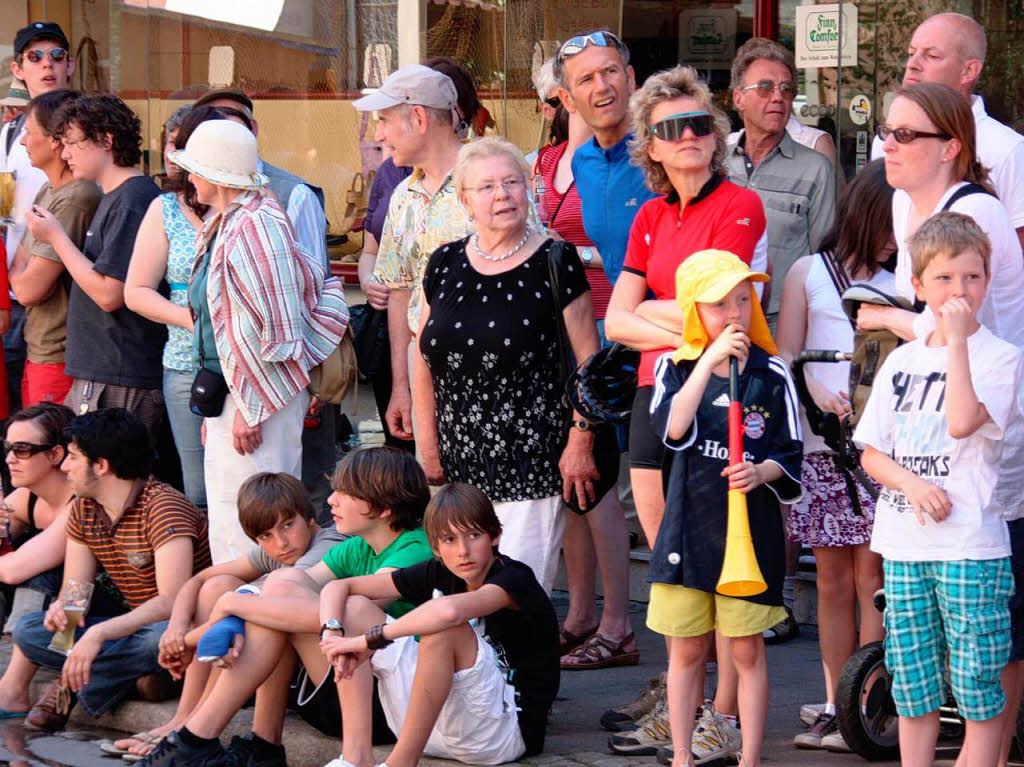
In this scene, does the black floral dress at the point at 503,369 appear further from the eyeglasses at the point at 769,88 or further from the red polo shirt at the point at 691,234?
the eyeglasses at the point at 769,88

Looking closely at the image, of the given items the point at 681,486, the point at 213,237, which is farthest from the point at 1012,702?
the point at 213,237

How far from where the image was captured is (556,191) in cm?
643

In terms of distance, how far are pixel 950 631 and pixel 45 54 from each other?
19.5ft

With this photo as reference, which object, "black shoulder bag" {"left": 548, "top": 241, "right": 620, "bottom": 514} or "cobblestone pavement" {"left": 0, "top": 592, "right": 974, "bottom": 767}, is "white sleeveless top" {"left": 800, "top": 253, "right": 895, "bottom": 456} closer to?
"black shoulder bag" {"left": 548, "top": 241, "right": 620, "bottom": 514}

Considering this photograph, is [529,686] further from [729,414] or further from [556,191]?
[556,191]

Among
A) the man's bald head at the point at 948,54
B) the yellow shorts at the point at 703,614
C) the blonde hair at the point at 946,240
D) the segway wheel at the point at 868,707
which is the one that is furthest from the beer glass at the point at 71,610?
the man's bald head at the point at 948,54

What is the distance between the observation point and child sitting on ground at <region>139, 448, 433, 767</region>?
16.9 feet

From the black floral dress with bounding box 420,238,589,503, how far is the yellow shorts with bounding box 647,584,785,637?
3.27 ft

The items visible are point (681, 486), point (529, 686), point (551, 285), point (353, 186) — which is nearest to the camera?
point (681, 486)

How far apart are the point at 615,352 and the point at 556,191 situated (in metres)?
1.28

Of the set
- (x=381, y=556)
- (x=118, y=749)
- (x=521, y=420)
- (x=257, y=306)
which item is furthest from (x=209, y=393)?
(x=118, y=749)

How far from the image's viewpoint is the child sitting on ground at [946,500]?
14.0ft

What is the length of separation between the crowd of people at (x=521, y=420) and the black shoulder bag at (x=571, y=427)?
13mm

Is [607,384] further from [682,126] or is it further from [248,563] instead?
[248,563]
